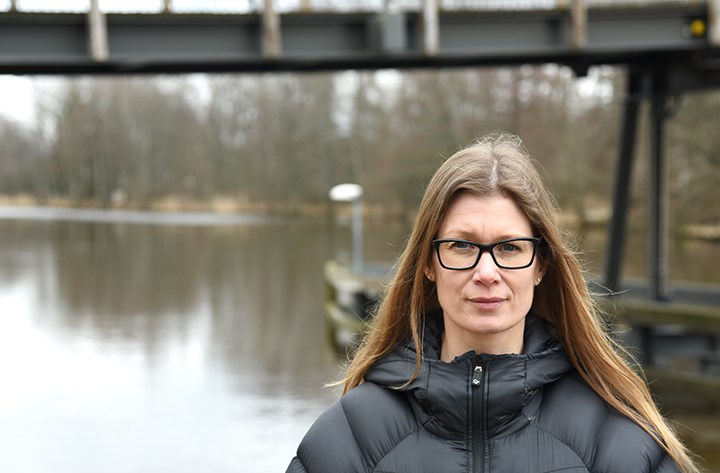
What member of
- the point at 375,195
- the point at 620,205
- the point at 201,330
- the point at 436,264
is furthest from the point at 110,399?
the point at 375,195

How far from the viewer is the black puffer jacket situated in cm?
192

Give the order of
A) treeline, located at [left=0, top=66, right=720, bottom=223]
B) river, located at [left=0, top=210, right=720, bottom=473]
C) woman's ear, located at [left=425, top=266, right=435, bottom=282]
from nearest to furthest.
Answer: woman's ear, located at [left=425, top=266, right=435, bottom=282], river, located at [left=0, top=210, right=720, bottom=473], treeline, located at [left=0, top=66, right=720, bottom=223]

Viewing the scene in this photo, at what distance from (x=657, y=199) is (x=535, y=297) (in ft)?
48.9

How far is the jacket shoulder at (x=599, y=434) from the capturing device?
6.22ft

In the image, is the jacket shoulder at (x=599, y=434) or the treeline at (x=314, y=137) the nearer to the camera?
the jacket shoulder at (x=599, y=434)

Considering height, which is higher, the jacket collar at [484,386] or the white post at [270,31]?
the white post at [270,31]

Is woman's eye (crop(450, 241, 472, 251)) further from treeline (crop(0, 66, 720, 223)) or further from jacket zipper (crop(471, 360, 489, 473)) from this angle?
treeline (crop(0, 66, 720, 223))

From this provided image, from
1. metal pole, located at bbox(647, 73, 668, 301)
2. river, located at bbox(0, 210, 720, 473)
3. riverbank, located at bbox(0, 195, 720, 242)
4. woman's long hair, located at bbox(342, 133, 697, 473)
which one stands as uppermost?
woman's long hair, located at bbox(342, 133, 697, 473)

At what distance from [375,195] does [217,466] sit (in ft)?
146

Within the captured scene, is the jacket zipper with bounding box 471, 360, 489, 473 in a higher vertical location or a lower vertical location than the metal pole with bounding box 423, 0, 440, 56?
lower

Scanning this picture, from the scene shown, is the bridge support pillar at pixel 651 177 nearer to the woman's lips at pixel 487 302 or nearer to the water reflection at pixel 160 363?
the water reflection at pixel 160 363

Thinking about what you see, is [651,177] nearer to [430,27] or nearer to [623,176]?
[623,176]

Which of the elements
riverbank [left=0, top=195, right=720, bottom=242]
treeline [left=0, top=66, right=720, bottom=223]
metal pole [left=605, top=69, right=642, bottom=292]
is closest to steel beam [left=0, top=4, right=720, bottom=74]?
metal pole [left=605, top=69, right=642, bottom=292]

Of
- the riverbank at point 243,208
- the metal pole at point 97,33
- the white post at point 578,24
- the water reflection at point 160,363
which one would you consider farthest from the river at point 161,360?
the riverbank at point 243,208
